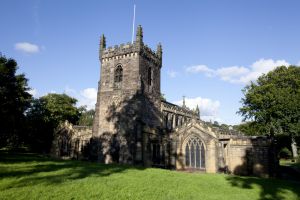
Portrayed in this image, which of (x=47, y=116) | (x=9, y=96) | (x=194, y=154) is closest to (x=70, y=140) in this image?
(x=47, y=116)

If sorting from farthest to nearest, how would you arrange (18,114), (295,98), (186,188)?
(295,98), (18,114), (186,188)

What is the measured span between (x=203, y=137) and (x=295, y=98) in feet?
62.7

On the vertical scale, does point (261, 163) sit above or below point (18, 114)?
below

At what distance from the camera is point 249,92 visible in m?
46.8

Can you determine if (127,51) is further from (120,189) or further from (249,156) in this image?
(120,189)

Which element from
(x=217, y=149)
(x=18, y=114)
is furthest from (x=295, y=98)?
(x=18, y=114)

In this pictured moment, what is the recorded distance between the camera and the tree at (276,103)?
3922 centimetres

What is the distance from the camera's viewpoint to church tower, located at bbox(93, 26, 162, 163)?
31.1 m

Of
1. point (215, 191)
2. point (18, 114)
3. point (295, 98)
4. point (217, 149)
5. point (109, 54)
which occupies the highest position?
point (109, 54)

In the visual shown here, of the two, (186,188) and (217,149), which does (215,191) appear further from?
(217,149)

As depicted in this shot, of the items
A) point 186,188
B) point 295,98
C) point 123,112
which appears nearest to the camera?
point 186,188

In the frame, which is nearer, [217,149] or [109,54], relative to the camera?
[217,149]

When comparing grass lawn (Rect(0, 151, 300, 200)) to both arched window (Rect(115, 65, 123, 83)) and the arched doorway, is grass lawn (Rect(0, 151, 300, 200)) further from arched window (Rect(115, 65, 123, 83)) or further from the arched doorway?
arched window (Rect(115, 65, 123, 83))

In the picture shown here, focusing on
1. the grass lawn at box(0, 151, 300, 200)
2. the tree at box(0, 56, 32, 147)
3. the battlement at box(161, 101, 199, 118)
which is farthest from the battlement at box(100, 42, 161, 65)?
the grass lawn at box(0, 151, 300, 200)
